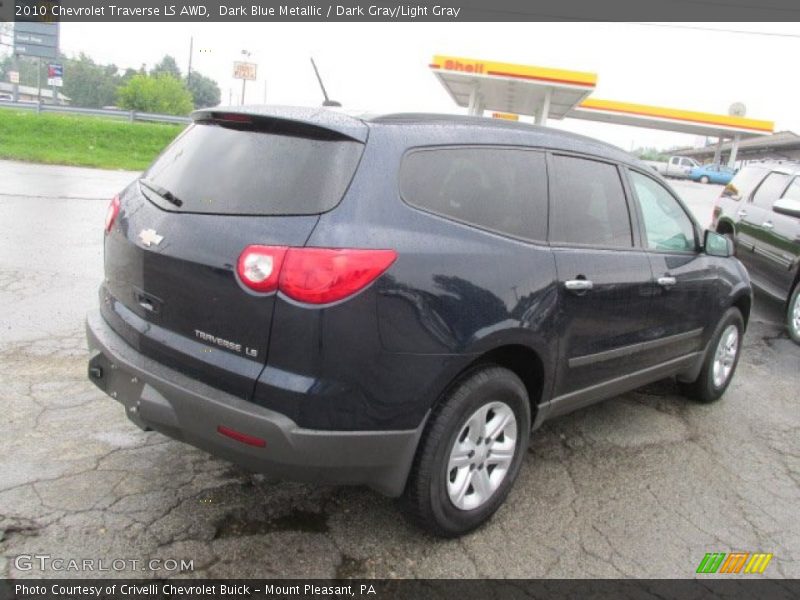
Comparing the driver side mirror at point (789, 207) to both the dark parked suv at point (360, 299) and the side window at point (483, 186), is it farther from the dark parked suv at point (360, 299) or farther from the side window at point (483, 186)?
the side window at point (483, 186)

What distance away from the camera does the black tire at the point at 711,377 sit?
4710mm

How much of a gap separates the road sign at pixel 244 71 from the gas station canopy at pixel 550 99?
793cm

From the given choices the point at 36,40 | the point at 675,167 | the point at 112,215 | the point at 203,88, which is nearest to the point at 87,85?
the point at 203,88

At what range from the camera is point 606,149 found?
3.79 metres

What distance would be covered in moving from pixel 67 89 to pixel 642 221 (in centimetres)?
11065

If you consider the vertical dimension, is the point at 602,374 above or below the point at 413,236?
below

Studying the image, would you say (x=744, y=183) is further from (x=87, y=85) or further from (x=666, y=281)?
(x=87, y=85)

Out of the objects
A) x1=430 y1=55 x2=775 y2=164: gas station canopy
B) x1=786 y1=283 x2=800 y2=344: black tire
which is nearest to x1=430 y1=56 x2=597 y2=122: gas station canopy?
x1=430 y1=55 x2=775 y2=164: gas station canopy

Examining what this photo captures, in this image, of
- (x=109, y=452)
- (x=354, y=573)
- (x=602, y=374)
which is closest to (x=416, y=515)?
(x=354, y=573)

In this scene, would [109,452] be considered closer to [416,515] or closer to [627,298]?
[416,515]

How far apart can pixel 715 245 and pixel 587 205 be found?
5.05 feet

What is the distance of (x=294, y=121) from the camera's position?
8.77 ft

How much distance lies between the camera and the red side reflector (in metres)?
2.38

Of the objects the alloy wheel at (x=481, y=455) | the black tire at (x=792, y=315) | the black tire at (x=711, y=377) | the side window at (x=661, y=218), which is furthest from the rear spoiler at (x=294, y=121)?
the black tire at (x=792, y=315)
